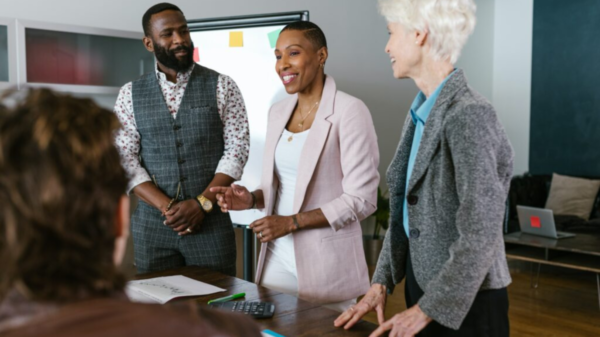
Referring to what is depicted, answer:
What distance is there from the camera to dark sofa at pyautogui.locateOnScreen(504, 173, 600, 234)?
5.46 metres

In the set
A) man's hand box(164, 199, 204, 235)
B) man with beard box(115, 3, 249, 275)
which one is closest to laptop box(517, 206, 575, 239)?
man with beard box(115, 3, 249, 275)

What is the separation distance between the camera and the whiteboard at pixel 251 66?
3.74 metres

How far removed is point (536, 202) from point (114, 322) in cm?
631

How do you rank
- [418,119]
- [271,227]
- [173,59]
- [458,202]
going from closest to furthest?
[458,202]
[418,119]
[271,227]
[173,59]

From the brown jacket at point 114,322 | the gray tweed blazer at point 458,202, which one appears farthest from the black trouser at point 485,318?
the brown jacket at point 114,322

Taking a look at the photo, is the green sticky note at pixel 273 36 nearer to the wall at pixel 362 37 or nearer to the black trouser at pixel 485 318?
the wall at pixel 362 37

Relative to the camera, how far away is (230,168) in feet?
7.58

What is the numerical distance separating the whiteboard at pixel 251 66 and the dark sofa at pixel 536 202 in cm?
297

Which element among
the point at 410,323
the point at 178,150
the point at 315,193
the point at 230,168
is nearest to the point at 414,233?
the point at 410,323

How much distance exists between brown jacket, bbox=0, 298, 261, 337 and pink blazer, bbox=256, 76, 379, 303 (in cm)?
133

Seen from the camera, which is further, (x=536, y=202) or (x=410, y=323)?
(x=536, y=202)

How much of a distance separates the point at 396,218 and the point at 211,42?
257cm

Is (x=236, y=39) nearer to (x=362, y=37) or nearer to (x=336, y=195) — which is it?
(x=336, y=195)

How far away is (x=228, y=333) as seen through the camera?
70 cm
